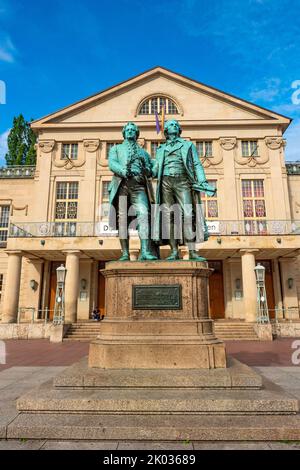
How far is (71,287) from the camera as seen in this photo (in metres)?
18.5

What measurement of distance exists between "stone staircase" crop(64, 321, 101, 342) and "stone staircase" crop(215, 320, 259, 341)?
6.19 metres

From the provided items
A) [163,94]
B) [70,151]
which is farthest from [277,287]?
[70,151]

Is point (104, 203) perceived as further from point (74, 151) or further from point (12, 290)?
point (12, 290)

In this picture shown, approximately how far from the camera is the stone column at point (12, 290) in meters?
18.4

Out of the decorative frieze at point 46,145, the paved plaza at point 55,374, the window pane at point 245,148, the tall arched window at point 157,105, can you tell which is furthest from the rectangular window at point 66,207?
the window pane at point 245,148

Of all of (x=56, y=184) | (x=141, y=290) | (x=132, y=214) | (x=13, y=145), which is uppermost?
(x=13, y=145)

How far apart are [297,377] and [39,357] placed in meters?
7.51

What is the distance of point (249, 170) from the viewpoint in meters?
24.5

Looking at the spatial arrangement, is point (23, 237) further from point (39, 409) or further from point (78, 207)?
point (39, 409)

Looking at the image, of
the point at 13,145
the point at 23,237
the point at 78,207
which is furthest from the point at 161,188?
the point at 13,145

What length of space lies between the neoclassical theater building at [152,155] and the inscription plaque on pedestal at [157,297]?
14.7 metres

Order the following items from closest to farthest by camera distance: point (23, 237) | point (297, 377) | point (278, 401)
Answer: point (278, 401) < point (297, 377) < point (23, 237)
